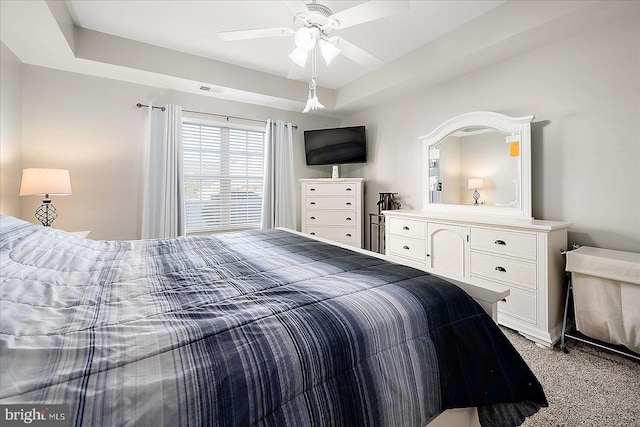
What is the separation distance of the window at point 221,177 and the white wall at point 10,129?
1.49 metres

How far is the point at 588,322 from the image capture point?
1.99m

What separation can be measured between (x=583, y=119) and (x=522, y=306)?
1.56 meters

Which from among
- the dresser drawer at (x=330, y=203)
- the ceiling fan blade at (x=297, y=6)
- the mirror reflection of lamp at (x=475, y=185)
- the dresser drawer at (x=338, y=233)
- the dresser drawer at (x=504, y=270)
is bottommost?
the dresser drawer at (x=504, y=270)

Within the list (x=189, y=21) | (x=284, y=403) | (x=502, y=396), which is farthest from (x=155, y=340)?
(x=189, y=21)

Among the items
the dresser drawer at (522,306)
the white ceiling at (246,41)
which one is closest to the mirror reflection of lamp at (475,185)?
the dresser drawer at (522,306)

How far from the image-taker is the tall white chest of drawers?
4.02 meters

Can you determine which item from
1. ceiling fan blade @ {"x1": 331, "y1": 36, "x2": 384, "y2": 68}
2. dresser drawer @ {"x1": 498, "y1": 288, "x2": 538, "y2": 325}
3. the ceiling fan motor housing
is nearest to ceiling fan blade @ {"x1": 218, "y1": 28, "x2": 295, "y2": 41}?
the ceiling fan motor housing

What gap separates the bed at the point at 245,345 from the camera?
0.57 m

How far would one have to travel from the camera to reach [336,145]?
14.2 feet

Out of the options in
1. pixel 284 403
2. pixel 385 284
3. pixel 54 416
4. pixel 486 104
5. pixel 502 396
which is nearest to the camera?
pixel 54 416

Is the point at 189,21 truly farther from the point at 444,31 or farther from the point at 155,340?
the point at 155,340

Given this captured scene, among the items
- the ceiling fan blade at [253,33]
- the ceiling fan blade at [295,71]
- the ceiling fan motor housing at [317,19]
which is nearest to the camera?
the ceiling fan motor housing at [317,19]

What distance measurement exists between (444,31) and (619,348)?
116 inches

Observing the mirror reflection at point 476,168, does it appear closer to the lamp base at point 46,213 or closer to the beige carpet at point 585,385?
the beige carpet at point 585,385
